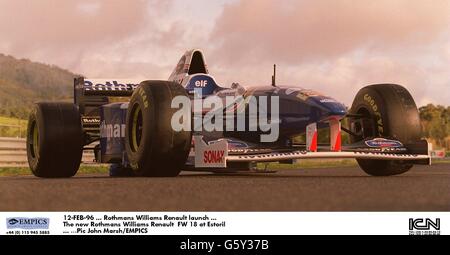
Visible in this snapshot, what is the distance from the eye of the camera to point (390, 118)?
35.2ft

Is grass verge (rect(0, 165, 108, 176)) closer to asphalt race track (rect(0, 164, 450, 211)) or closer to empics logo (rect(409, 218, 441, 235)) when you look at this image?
asphalt race track (rect(0, 164, 450, 211))

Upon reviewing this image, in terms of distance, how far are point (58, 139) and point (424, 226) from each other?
794 cm

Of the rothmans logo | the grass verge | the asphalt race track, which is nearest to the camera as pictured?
the asphalt race track

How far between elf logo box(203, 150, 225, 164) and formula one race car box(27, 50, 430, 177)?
0.04ft

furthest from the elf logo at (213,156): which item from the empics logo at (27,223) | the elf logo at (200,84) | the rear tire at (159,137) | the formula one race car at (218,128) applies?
the empics logo at (27,223)

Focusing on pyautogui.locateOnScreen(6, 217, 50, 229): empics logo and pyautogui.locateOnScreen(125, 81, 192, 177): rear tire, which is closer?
pyautogui.locateOnScreen(6, 217, 50, 229): empics logo

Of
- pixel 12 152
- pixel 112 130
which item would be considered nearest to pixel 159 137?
pixel 112 130

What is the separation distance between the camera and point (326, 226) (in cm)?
441

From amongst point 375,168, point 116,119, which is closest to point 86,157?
point 116,119

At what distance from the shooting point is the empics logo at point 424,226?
4.50 meters

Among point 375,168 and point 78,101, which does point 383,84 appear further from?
point 78,101

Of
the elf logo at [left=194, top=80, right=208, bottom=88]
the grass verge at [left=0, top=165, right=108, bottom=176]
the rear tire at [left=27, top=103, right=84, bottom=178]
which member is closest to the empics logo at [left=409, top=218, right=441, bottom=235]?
the elf logo at [left=194, top=80, right=208, bottom=88]

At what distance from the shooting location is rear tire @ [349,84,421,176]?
10703mm

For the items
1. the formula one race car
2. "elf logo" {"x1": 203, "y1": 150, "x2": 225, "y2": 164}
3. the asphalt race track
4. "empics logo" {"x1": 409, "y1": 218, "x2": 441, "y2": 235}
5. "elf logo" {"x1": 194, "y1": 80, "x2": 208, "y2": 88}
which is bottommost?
"empics logo" {"x1": 409, "y1": 218, "x2": 441, "y2": 235}
